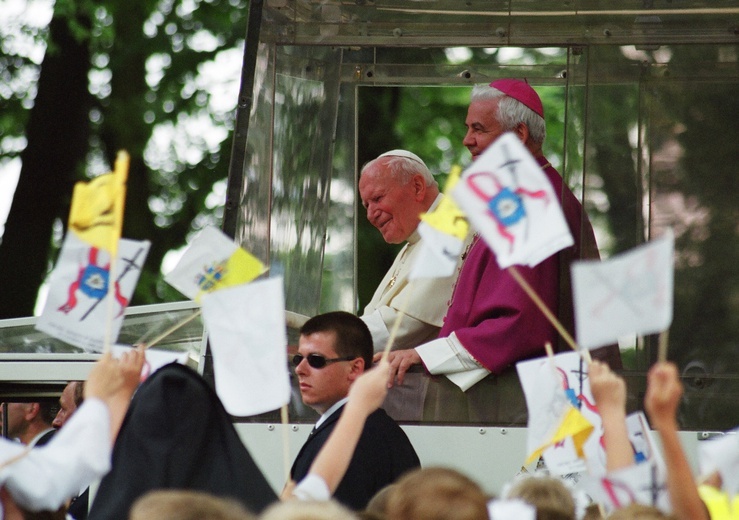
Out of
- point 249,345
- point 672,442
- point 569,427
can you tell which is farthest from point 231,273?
point 672,442

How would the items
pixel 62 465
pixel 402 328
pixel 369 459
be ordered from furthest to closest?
pixel 402 328 → pixel 369 459 → pixel 62 465

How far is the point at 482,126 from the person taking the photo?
6.71 m

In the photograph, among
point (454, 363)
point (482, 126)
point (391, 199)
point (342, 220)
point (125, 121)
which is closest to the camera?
point (454, 363)

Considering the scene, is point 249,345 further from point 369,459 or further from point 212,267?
point 369,459

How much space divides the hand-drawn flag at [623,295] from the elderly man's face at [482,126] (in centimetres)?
267

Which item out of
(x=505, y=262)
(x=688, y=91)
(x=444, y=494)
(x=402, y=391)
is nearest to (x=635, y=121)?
(x=688, y=91)

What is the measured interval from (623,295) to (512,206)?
0.55 m

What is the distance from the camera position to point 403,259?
750cm

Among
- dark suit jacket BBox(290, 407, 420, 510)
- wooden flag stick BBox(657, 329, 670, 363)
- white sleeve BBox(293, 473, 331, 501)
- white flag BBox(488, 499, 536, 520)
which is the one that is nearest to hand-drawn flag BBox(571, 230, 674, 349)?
wooden flag stick BBox(657, 329, 670, 363)

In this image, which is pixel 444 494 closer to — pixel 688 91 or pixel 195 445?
pixel 195 445

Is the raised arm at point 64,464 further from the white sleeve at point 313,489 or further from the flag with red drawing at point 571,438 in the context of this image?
the flag with red drawing at point 571,438

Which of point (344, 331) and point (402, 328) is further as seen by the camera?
point (402, 328)

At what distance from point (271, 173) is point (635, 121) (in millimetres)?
1711

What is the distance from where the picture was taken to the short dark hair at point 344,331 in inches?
231
